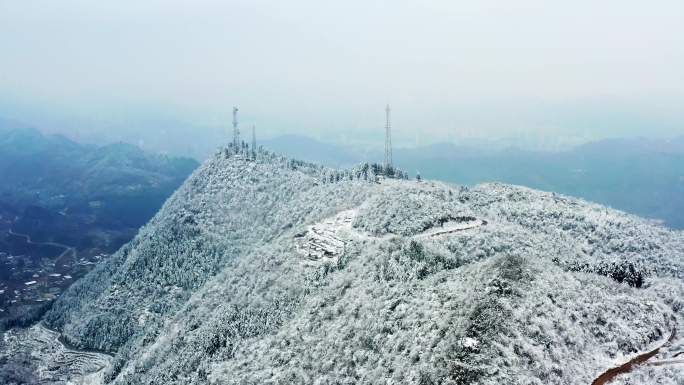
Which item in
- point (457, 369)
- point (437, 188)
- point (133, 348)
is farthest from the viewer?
point (437, 188)

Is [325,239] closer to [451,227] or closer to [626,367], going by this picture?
[451,227]

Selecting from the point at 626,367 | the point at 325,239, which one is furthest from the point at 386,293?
the point at 325,239

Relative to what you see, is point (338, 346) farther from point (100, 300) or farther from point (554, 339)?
point (100, 300)

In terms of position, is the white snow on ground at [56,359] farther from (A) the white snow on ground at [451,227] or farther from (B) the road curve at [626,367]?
(B) the road curve at [626,367]

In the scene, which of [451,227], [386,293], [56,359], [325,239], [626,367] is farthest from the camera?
[56,359]

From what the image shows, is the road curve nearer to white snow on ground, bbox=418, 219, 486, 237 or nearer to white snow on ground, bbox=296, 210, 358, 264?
white snow on ground, bbox=418, 219, 486, 237

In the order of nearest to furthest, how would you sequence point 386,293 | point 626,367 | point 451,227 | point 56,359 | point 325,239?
1. point 626,367
2. point 386,293
3. point 451,227
4. point 325,239
5. point 56,359

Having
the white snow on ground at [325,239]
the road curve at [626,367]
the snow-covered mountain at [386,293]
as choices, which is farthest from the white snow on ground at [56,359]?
the road curve at [626,367]

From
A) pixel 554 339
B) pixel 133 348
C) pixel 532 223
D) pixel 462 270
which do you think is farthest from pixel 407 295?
pixel 133 348
